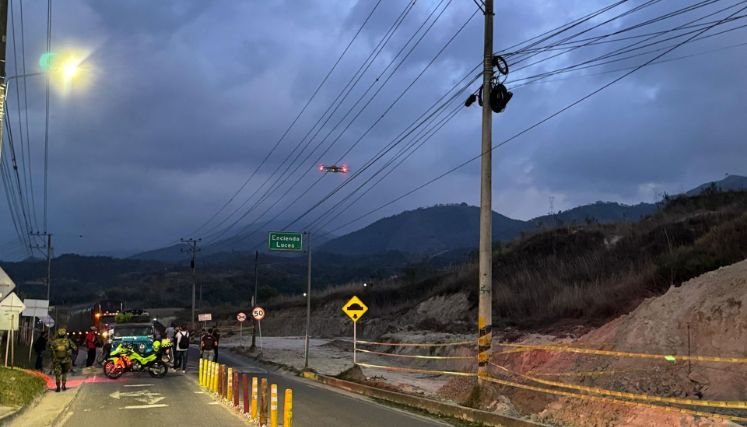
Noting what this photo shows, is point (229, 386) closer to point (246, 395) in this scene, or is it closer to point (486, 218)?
point (246, 395)

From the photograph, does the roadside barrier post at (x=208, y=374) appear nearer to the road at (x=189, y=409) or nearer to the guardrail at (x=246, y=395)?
the guardrail at (x=246, y=395)

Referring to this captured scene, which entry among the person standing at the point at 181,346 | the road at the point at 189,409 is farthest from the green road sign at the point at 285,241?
the road at the point at 189,409

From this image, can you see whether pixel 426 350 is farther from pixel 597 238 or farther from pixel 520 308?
pixel 597 238

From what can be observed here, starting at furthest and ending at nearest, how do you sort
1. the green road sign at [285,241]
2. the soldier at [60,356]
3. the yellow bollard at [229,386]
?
1. the green road sign at [285,241]
2. the soldier at [60,356]
3. the yellow bollard at [229,386]

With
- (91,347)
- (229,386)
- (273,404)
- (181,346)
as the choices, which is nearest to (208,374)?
(229,386)

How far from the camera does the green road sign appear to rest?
3409 centimetres

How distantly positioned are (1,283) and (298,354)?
28709 mm

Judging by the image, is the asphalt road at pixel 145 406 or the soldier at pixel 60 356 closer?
the asphalt road at pixel 145 406

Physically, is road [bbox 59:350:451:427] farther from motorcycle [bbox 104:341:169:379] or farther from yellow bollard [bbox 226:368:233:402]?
motorcycle [bbox 104:341:169:379]

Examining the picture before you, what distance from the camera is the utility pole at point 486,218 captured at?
1596 centimetres

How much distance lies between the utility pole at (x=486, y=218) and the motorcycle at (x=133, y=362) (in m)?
14.0

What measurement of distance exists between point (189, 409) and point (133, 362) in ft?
37.9

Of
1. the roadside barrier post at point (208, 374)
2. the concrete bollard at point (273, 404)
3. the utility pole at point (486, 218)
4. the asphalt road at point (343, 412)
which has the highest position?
the utility pole at point (486, 218)

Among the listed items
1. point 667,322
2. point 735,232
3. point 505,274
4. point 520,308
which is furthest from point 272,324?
point 667,322
